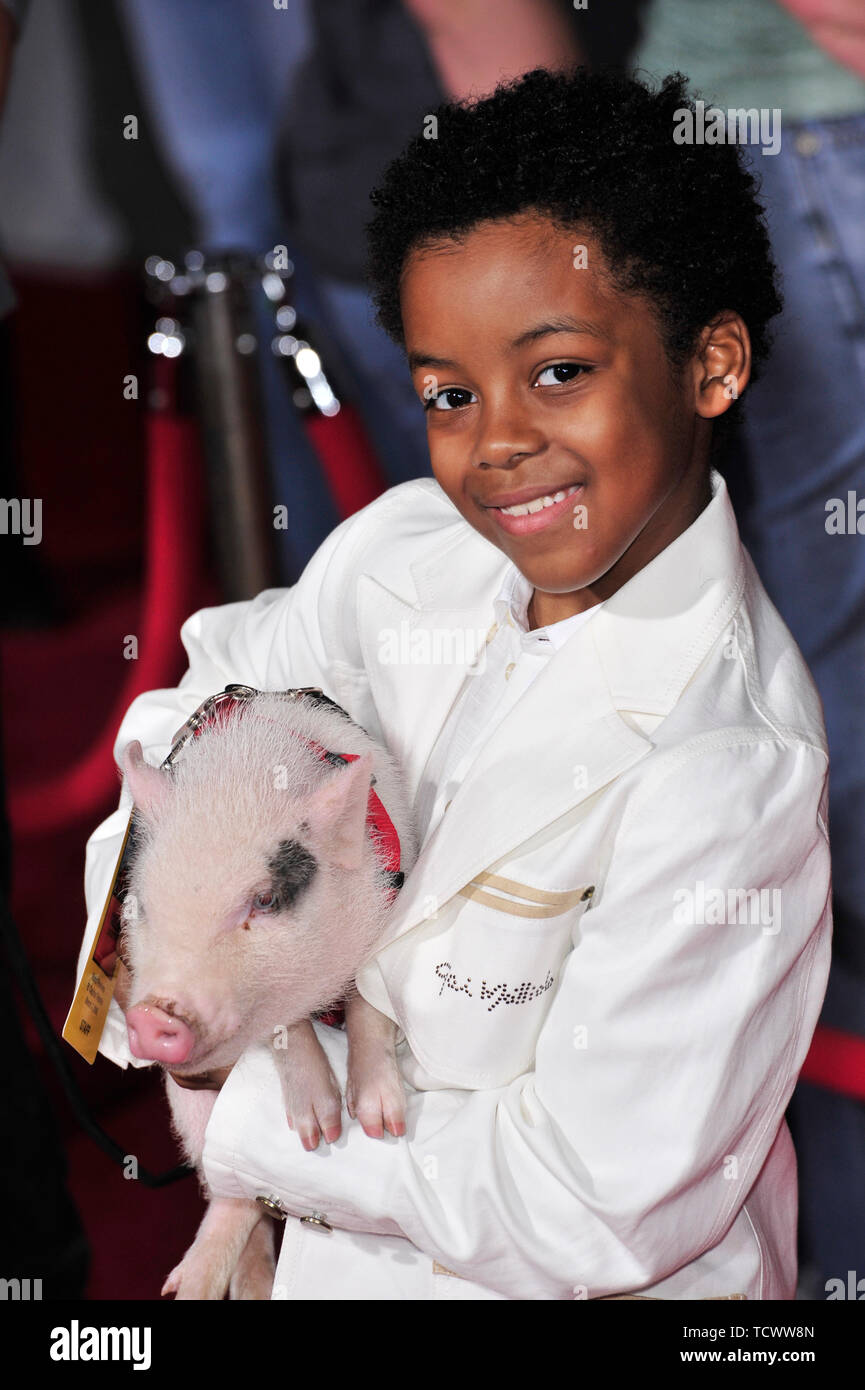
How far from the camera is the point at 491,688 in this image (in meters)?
1.22

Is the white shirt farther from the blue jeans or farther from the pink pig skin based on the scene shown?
the blue jeans

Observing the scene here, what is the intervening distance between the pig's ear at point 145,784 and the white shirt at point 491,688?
0.87 feet

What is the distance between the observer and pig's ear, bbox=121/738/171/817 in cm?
108

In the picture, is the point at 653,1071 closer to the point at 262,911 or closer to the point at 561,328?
the point at 262,911

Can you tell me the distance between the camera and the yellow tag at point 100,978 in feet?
3.66

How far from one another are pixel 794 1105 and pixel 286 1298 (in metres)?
1.17

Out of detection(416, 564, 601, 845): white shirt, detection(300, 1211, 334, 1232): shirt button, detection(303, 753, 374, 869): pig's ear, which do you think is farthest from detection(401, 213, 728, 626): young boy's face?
detection(300, 1211, 334, 1232): shirt button

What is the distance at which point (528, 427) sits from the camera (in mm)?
989

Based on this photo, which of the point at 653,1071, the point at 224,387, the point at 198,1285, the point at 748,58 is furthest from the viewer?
the point at 224,387

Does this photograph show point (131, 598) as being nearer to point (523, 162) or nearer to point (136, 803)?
point (136, 803)

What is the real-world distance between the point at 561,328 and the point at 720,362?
0.59 ft

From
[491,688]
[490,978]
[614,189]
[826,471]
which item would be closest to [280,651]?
[491,688]

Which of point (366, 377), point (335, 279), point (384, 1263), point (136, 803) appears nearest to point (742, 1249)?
point (384, 1263)

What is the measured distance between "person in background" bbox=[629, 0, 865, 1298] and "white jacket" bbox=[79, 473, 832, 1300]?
73cm
